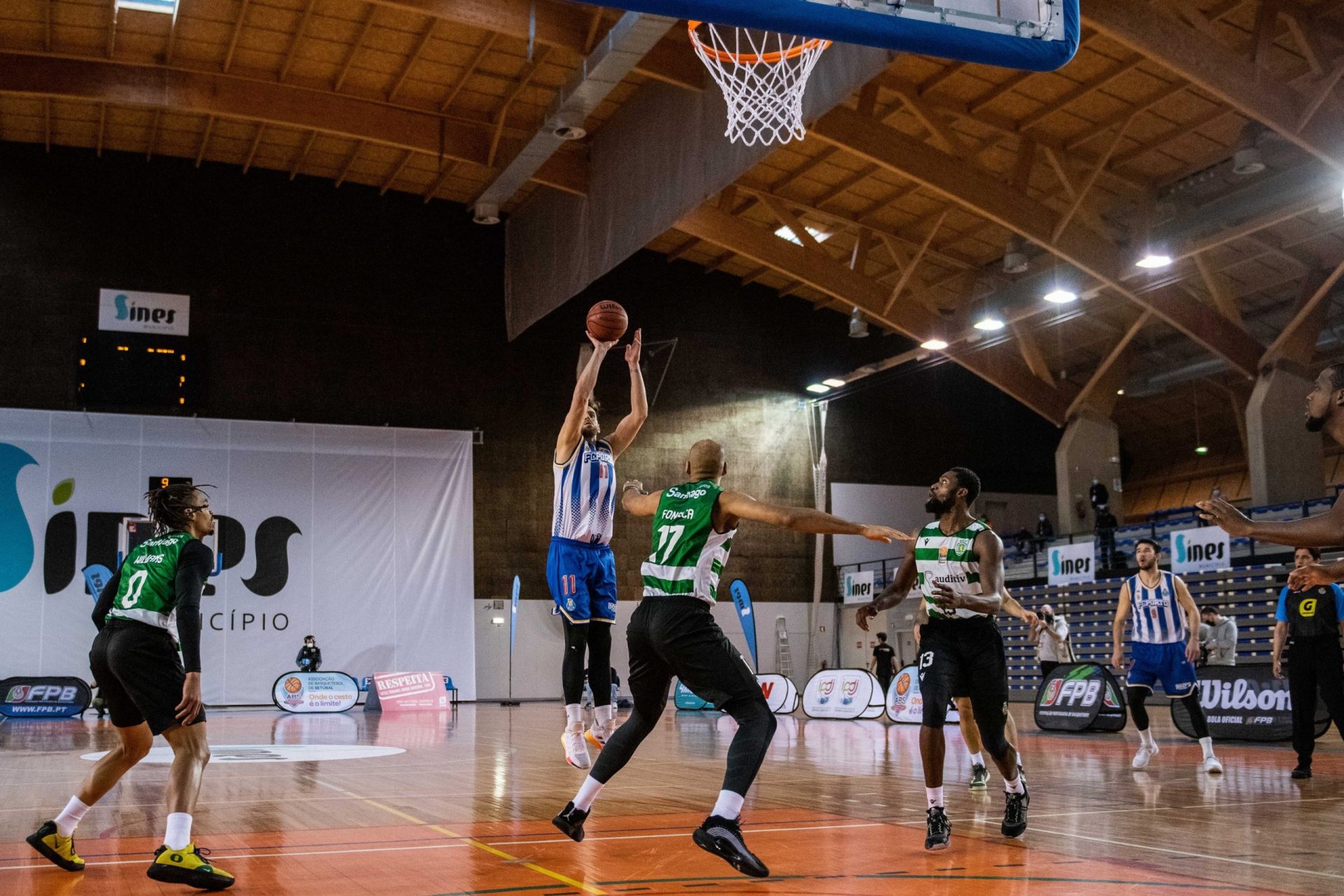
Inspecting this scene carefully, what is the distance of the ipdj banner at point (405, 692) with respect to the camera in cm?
2342

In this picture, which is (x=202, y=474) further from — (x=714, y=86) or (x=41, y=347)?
(x=714, y=86)

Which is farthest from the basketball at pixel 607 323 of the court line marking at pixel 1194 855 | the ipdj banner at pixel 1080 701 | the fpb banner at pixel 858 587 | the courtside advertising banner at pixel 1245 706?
the fpb banner at pixel 858 587

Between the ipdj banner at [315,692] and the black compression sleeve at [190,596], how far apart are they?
18.6m

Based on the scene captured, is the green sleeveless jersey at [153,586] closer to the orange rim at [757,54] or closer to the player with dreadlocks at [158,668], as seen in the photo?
the player with dreadlocks at [158,668]

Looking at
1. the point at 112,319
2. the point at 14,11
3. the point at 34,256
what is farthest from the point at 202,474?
the point at 14,11

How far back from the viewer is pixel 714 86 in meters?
17.6

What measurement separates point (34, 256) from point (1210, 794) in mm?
24801

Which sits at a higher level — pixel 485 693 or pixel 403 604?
pixel 403 604

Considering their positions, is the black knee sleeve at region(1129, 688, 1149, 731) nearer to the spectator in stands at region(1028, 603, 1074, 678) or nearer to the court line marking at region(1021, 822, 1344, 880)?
the court line marking at region(1021, 822, 1344, 880)

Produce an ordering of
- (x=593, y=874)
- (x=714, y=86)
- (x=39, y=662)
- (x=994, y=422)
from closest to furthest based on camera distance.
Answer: (x=593, y=874) < (x=714, y=86) < (x=39, y=662) < (x=994, y=422)

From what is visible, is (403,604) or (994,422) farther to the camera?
(994,422)

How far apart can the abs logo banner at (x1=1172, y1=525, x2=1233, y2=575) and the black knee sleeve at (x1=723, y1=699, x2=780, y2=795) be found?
1756 cm

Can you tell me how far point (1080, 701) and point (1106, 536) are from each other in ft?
34.5

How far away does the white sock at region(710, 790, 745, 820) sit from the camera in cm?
475
